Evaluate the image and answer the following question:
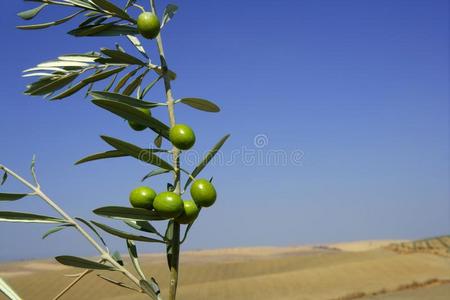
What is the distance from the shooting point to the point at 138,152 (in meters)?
1.15

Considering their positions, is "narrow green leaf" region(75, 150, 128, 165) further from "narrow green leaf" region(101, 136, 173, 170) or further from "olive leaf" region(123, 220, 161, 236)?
"olive leaf" region(123, 220, 161, 236)

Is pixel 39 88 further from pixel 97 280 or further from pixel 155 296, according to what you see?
pixel 97 280

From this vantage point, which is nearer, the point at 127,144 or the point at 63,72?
the point at 127,144

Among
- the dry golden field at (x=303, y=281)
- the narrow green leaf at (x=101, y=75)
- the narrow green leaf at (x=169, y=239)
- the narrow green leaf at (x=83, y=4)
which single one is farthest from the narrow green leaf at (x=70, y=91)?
the dry golden field at (x=303, y=281)

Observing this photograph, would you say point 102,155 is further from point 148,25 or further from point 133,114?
point 148,25

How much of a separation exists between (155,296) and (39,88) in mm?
681

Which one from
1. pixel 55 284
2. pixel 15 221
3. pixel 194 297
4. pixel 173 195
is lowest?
pixel 55 284

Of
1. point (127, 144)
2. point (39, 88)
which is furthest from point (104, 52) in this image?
point (127, 144)

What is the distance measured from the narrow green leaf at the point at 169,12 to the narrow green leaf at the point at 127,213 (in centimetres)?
61

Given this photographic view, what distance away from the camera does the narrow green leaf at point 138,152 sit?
1109 millimetres

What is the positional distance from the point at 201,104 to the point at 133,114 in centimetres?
25

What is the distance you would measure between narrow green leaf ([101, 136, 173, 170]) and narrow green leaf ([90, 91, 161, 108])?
126 millimetres

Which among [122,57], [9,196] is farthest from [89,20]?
[9,196]

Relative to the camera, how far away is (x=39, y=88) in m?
1.28
